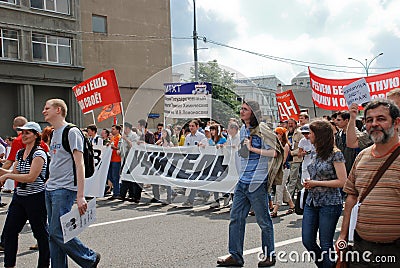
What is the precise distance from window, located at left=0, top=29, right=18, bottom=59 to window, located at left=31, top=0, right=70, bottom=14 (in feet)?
8.02

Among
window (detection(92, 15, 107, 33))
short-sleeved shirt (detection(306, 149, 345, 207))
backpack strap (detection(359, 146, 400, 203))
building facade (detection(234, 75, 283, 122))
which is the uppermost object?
window (detection(92, 15, 107, 33))

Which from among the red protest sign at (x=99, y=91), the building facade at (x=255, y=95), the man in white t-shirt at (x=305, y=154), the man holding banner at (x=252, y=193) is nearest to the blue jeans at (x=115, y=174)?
the red protest sign at (x=99, y=91)

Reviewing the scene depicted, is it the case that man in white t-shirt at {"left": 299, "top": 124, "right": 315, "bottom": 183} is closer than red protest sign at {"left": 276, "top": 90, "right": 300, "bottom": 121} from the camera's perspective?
Yes

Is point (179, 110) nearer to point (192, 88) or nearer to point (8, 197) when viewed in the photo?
point (192, 88)

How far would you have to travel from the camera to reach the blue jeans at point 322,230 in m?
4.39

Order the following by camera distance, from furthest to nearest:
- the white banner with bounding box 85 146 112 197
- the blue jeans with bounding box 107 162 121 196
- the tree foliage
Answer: the blue jeans with bounding box 107 162 121 196 < the white banner with bounding box 85 146 112 197 < the tree foliage

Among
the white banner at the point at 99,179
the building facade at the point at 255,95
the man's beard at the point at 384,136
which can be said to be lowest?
the white banner at the point at 99,179

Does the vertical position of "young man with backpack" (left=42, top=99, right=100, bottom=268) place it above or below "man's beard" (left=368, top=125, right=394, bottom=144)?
below

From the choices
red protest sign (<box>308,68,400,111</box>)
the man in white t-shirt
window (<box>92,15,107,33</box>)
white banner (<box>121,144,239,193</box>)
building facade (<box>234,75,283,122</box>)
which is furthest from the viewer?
window (<box>92,15,107,33</box>)

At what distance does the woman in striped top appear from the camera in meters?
5.25

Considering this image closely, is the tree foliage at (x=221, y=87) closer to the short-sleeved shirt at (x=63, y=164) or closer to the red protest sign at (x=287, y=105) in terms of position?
the short-sleeved shirt at (x=63, y=164)

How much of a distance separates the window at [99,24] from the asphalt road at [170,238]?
26264 millimetres

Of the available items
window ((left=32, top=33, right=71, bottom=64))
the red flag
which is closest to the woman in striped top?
the red flag

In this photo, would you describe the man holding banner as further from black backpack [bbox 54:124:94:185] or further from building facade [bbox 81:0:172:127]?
building facade [bbox 81:0:172:127]
